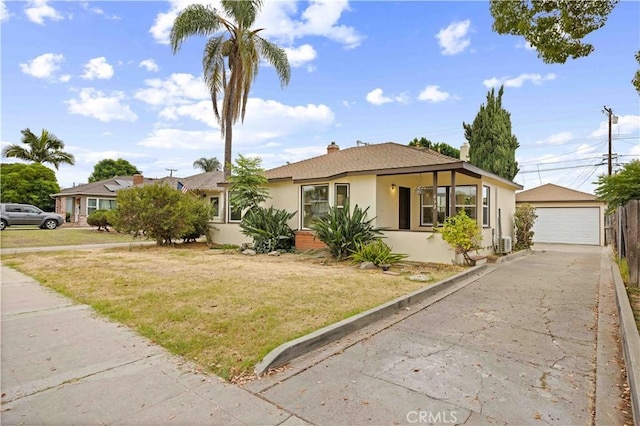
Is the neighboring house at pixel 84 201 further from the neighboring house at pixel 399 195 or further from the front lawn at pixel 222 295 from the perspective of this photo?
the front lawn at pixel 222 295

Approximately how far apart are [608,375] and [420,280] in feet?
13.8

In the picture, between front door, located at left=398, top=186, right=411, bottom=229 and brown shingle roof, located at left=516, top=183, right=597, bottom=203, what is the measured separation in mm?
10192

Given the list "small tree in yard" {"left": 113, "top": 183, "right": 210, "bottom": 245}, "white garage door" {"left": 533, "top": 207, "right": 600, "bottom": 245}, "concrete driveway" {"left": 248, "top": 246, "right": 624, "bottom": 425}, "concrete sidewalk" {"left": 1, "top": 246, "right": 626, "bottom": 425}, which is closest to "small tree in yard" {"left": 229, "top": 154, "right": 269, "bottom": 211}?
"small tree in yard" {"left": 113, "top": 183, "right": 210, "bottom": 245}

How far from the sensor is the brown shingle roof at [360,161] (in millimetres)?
11716

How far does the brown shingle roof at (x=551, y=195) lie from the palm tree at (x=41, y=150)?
4235 centimetres

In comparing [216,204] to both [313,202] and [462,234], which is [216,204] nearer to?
[313,202]

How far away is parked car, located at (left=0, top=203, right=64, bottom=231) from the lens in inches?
840

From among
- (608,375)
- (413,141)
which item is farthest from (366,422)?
(413,141)

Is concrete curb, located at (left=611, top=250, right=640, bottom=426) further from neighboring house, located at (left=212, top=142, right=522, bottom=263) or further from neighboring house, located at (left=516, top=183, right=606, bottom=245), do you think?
neighboring house, located at (left=516, top=183, right=606, bottom=245)

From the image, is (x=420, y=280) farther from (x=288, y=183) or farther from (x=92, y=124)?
(x=92, y=124)

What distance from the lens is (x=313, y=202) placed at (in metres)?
13.2

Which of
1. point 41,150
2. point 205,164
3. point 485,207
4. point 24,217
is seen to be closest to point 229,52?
point 485,207

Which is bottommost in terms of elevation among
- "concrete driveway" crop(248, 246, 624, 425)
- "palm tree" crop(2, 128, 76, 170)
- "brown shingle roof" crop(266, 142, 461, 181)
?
"concrete driveway" crop(248, 246, 624, 425)

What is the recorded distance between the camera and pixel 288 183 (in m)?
14.2
